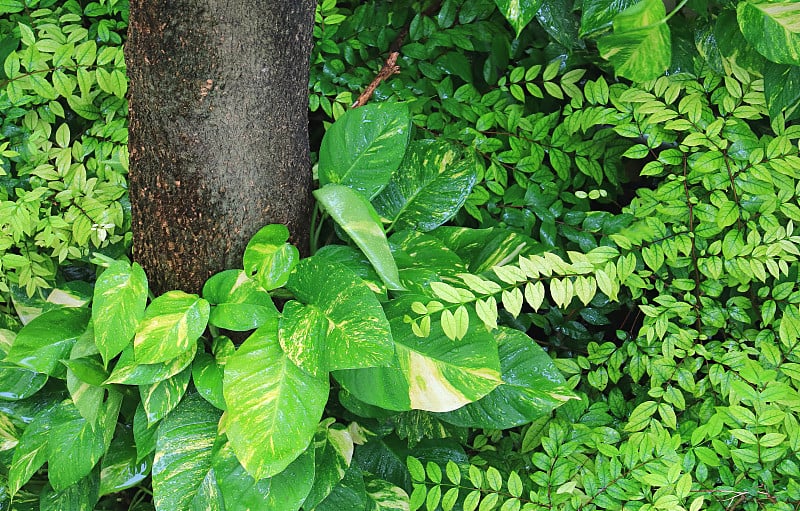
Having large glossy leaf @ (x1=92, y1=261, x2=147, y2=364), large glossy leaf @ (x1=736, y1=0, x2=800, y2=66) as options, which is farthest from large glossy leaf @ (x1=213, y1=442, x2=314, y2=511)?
large glossy leaf @ (x1=736, y1=0, x2=800, y2=66)

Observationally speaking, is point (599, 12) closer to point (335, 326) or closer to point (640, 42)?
point (640, 42)

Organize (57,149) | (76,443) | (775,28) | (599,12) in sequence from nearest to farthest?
(775,28) < (599,12) < (76,443) < (57,149)

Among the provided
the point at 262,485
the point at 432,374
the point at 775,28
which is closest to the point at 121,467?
the point at 262,485

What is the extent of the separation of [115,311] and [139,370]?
0.10 m

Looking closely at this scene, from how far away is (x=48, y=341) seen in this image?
43.6 inches

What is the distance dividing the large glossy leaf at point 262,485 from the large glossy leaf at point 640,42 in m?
0.69

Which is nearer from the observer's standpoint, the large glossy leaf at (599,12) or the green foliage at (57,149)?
the large glossy leaf at (599,12)

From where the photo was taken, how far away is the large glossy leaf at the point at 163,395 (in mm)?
1056

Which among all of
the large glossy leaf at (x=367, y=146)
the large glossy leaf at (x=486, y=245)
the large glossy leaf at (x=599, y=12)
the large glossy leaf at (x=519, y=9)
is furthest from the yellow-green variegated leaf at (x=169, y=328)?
the large glossy leaf at (x=599, y=12)

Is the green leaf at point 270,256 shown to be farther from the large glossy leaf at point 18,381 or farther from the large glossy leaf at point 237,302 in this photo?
the large glossy leaf at point 18,381

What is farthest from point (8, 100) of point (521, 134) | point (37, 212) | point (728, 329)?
point (728, 329)

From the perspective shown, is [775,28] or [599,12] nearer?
[775,28]

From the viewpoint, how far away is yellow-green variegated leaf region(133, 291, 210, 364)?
39.4 inches

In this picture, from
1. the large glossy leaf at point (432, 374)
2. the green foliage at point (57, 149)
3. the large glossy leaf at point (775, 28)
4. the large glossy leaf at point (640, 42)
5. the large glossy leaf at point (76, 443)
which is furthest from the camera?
the green foliage at point (57, 149)
